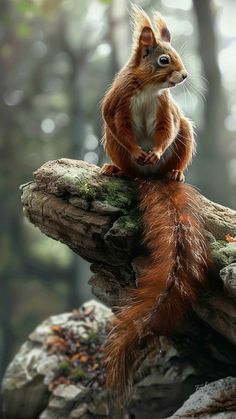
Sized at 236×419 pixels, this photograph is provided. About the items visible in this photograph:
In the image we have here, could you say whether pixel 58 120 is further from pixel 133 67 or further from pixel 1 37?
pixel 133 67

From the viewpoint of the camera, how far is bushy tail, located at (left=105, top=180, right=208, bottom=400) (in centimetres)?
187

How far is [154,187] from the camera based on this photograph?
100 inches

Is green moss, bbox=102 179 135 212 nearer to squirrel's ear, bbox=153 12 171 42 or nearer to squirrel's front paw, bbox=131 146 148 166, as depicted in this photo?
squirrel's front paw, bbox=131 146 148 166

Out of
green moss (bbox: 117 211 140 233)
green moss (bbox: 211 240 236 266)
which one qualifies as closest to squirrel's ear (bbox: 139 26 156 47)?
green moss (bbox: 117 211 140 233)

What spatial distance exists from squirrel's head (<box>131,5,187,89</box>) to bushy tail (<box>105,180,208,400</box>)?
69 cm

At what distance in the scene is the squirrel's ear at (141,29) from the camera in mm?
2678

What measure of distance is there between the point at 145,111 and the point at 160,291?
3.58ft

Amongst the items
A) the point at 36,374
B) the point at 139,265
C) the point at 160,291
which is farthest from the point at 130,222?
the point at 36,374

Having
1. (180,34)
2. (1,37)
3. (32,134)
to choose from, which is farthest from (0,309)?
(180,34)

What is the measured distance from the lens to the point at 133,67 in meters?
2.71

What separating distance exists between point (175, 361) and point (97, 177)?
119 centimetres

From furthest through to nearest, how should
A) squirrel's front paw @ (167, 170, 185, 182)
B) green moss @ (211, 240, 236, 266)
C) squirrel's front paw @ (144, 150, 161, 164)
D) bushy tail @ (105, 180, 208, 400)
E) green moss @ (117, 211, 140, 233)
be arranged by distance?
1. squirrel's front paw @ (167, 170, 185, 182)
2. squirrel's front paw @ (144, 150, 161, 164)
3. green moss @ (117, 211, 140, 233)
4. green moss @ (211, 240, 236, 266)
5. bushy tail @ (105, 180, 208, 400)

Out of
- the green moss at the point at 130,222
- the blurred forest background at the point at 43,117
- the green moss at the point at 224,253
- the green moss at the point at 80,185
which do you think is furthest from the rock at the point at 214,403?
the blurred forest background at the point at 43,117

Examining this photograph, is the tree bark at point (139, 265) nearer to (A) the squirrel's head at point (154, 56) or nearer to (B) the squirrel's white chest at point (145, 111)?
(B) the squirrel's white chest at point (145, 111)
